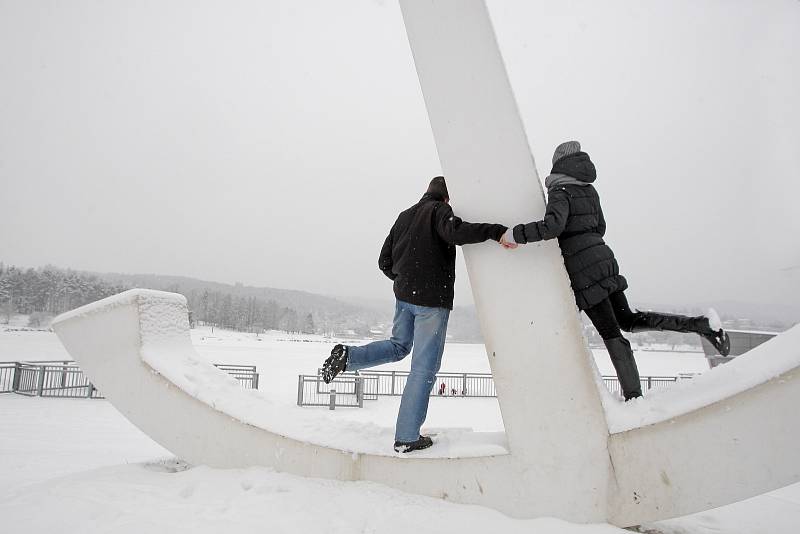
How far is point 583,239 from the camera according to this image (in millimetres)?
2572

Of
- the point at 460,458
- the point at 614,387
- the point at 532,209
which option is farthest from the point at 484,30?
the point at 614,387

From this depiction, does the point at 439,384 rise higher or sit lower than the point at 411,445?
lower

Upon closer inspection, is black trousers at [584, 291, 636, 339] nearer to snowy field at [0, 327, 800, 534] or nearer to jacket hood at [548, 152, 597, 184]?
jacket hood at [548, 152, 597, 184]

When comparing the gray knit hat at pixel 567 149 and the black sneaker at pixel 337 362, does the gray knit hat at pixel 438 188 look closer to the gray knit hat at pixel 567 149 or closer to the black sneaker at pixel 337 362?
the gray knit hat at pixel 567 149

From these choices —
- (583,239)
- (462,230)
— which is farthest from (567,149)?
(462,230)

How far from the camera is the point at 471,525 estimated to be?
2113 millimetres

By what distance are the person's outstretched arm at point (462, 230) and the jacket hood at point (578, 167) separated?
68cm

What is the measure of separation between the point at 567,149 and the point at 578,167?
0.19m

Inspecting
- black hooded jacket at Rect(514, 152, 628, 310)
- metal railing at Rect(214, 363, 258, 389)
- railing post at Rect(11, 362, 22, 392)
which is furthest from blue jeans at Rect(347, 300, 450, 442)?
railing post at Rect(11, 362, 22, 392)

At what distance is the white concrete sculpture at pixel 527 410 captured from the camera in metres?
1.94

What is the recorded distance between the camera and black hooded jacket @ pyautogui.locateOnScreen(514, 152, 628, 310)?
2502 mm

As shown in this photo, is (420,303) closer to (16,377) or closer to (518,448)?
(518,448)

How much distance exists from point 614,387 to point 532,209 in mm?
16586

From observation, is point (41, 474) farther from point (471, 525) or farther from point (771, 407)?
point (771, 407)
